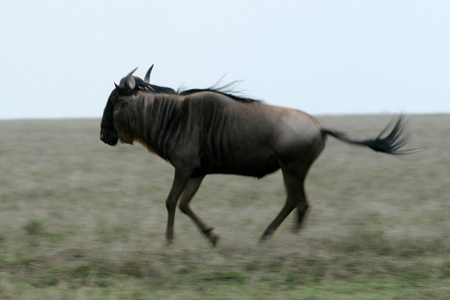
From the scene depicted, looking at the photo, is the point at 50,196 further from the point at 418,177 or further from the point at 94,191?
the point at 418,177

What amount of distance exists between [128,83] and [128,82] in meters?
0.01

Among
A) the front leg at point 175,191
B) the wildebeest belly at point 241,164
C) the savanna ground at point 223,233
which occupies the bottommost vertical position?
the savanna ground at point 223,233

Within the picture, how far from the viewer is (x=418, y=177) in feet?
42.4

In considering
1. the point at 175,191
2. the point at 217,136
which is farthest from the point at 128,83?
the point at 175,191

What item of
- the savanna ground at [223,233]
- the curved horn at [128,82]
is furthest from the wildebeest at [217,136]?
the savanna ground at [223,233]

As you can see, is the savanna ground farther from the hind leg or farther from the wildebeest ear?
the wildebeest ear

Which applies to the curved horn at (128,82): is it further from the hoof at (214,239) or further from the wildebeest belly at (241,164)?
the hoof at (214,239)

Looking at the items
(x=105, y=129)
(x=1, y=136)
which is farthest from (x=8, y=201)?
(x=1, y=136)

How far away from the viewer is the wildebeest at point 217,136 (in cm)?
800

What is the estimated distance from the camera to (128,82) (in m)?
8.23

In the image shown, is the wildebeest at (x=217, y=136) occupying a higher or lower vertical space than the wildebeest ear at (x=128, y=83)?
lower

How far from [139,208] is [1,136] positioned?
8.43 metres

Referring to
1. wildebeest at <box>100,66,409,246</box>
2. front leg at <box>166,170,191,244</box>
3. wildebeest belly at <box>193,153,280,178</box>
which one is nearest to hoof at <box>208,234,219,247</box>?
wildebeest at <box>100,66,409,246</box>

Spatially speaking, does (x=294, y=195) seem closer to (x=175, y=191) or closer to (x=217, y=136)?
(x=217, y=136)
